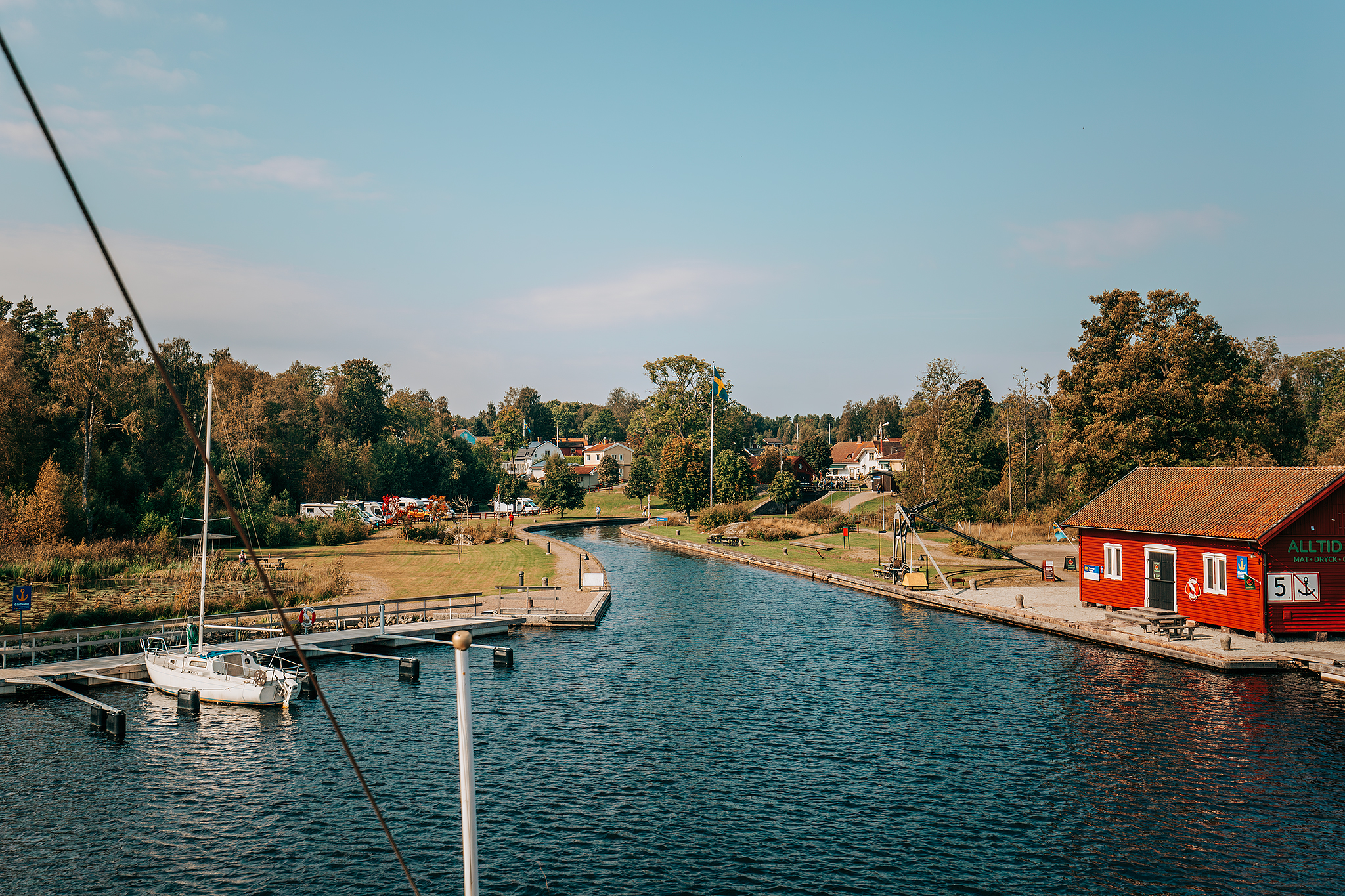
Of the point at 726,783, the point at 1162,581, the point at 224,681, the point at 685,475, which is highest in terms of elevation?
the point at 685,475

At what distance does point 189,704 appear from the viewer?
27.5 metres

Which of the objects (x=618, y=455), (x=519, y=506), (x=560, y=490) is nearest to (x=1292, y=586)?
(x=560, y=490)

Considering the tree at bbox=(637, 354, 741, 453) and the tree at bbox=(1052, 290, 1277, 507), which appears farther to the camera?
the tree at bbox=(637, 354, 741, 453)

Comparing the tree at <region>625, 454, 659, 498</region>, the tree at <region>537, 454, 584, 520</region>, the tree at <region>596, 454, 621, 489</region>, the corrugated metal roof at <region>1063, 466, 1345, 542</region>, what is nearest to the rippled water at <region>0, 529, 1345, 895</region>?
the corrugated metal roof at <region>1063, 466, 1345, 542</region>

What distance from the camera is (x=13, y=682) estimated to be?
29188mm

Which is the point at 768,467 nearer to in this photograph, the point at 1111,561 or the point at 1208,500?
the point at 1111,561

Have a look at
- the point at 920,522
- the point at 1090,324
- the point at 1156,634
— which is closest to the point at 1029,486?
the point at 920,522

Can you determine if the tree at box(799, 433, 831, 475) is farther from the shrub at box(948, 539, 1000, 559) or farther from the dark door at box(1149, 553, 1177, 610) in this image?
the dark door at box(1149, 553, 1177, 610)

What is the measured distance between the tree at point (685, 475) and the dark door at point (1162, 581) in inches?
2584

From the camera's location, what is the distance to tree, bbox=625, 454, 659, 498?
121m

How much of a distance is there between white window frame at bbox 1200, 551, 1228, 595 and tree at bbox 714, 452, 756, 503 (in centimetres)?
6669

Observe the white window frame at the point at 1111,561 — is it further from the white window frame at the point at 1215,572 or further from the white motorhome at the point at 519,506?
the white motorhome at the point at 519,506

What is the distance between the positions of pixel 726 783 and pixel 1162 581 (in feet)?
86.6

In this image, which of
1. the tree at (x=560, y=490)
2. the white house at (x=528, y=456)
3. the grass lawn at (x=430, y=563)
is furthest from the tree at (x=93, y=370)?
the white house at (x=528, y=456)
